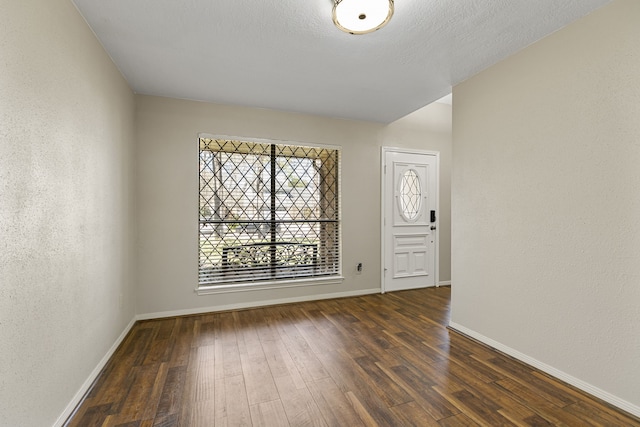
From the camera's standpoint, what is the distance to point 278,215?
12.2ft

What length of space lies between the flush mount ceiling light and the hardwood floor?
2.32 m

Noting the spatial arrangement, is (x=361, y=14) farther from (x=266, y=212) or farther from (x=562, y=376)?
(x=562, y=376)

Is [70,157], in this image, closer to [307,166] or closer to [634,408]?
[307,166]

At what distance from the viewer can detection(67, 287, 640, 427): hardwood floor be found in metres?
1.65

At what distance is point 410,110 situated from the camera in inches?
143

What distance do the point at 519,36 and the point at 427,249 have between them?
9.70ft

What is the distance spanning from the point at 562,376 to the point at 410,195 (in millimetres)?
2742

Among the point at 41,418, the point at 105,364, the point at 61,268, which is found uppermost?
the point at 61,268

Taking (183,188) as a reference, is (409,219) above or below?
below

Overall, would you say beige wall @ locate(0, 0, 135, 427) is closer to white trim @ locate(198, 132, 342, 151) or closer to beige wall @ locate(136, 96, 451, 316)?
beige wall @ locate(136, 96, 451, 316)

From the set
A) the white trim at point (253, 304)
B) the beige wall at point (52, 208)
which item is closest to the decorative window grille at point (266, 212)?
the white trim at point (253, 304)

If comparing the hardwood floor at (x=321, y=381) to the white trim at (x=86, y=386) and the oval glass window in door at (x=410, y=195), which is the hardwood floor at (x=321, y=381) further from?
the oval glass window in door at (x=410, y=195)

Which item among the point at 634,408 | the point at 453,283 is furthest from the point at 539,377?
the point at 453,283

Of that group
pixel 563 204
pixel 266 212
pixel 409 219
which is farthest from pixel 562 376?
pixel 266 212
